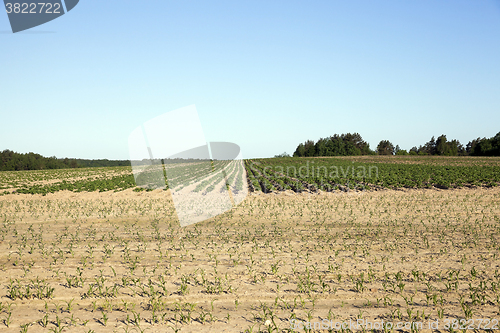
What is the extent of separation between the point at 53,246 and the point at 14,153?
134 m

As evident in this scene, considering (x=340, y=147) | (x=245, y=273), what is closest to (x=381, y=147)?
(x=340, y=147)

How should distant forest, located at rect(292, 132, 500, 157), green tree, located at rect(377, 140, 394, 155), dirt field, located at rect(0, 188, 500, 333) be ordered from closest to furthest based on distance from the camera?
dirt field, located at rect(0, 188, 500, 333)
distant forest, located at rect(292, 132, 500, 157)
green tree, located at rect(377, 140, 394, 155)

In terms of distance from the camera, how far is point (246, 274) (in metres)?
6.74

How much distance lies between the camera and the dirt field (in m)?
4.97

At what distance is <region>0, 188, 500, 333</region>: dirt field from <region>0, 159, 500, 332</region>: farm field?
3 centimetres

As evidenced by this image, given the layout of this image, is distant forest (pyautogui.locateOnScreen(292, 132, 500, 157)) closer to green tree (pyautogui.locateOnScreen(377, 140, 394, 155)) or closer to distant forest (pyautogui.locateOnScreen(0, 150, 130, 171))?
green tree (pyautogui.locateOnScreen(377, 140, 394, 155))

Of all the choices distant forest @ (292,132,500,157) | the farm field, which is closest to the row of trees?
distant forest @ (292,132,500,157)

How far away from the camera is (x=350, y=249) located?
848 centimetres

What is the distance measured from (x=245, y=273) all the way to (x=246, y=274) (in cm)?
7

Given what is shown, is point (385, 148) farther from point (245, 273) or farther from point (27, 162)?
point (27, 162)

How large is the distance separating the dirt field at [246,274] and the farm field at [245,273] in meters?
0.03

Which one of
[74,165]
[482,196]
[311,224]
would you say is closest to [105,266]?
[311,224]

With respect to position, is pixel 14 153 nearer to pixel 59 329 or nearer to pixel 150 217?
pixel 150 217

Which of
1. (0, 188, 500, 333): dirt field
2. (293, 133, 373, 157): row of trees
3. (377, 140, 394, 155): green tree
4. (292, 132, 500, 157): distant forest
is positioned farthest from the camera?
(377, 140, 394, 155): green tree
